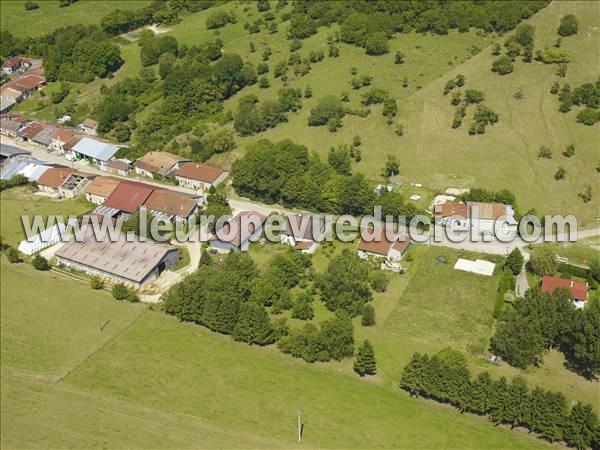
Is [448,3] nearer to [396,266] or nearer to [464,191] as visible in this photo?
[464,191]

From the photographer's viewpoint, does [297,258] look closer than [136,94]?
Yes

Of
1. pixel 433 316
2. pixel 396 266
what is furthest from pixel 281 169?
pixel 433 316

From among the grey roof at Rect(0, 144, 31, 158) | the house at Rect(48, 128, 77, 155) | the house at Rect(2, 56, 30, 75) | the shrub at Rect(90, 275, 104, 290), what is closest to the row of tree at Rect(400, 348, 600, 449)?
the shrub at Rect(90, 275, 104, 290)

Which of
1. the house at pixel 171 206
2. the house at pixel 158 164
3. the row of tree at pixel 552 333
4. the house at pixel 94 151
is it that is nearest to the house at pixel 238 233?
the house at pixel 171 206

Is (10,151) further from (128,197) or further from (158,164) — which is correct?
(128,197)

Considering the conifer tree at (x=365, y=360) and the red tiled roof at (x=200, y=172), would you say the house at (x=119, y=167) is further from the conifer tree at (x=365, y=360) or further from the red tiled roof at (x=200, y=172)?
the conifer tree at (x=365, y=360)

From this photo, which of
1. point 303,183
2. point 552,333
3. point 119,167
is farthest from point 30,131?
point 552,333

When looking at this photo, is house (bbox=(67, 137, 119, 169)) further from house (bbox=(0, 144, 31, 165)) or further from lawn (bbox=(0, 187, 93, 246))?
lawn (bbox=(0, 187, 93, 246))
